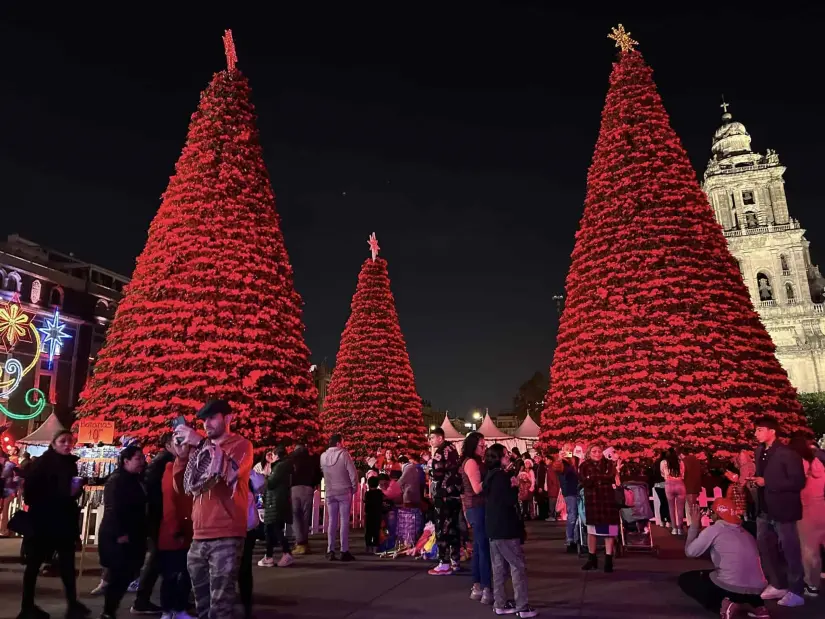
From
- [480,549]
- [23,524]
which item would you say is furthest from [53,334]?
[480,549]

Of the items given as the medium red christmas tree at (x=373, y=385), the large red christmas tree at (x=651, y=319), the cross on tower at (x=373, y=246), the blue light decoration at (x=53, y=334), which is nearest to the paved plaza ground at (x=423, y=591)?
the large red christmas tree at (x=651, y=319)

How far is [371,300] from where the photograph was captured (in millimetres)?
25516

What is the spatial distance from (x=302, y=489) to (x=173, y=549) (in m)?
4.63

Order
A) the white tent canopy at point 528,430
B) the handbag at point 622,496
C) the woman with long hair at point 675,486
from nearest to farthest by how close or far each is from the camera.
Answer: the handbag at point 622,496
the woman with long hair at point 675,486
the white tent canopy at point 528,430

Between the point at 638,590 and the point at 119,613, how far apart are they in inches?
238

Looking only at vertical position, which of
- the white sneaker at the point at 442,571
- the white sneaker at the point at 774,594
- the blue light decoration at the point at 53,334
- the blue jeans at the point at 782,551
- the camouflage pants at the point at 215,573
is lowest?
the white sneaker at the point at 442,571

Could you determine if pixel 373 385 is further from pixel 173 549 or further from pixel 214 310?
pixel 173 549

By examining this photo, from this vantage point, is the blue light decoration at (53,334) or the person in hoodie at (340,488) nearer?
the person in hoodie at (340,488)

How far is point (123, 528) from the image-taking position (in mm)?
5801

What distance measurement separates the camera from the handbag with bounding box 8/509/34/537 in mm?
5982

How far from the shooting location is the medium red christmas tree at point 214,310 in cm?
1398

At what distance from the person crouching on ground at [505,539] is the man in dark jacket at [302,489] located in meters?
4.94

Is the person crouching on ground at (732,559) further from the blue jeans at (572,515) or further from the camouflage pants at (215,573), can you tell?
the blue jeans at (572,515)

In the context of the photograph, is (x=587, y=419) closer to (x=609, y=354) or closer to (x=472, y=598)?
(x=609, y=354)
